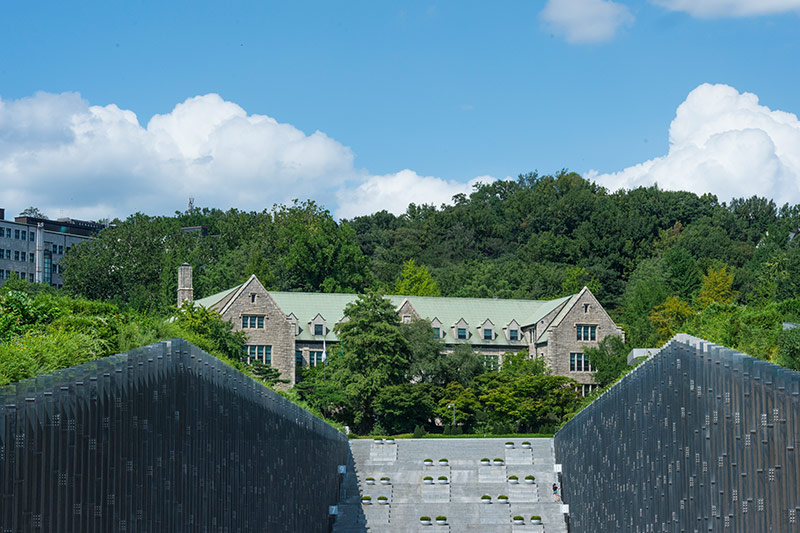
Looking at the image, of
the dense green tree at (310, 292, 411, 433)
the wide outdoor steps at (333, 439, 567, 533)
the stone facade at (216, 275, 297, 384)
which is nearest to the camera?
the wide outdoor steps at (333, 439, 567, 533)

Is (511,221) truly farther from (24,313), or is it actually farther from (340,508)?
A: (24,313)

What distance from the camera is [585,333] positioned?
Answer: 75.6 m

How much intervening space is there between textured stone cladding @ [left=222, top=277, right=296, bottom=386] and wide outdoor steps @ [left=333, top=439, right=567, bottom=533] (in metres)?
25.3

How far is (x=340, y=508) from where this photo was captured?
131 ft

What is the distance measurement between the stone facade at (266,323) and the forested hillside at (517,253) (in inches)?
369

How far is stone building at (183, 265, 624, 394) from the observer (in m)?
71.7

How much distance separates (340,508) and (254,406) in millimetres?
20151

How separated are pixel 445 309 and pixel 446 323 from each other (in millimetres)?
1666

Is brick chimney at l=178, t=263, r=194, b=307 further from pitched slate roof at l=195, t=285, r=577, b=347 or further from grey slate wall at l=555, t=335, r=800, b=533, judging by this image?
grey slate wall at l=555, t=335, r=800, b=533

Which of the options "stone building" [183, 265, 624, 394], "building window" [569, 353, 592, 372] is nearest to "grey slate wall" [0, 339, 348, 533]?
"stone building" [183, 265, 624, 394]

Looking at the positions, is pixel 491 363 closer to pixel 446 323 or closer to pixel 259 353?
pixel 446 323

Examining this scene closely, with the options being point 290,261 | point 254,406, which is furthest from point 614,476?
point 290,261

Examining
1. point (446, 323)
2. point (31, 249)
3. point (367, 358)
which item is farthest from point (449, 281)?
point (31, 249)

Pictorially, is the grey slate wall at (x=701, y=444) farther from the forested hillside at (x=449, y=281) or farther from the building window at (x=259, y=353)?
the building window at (x=259, y=353)
